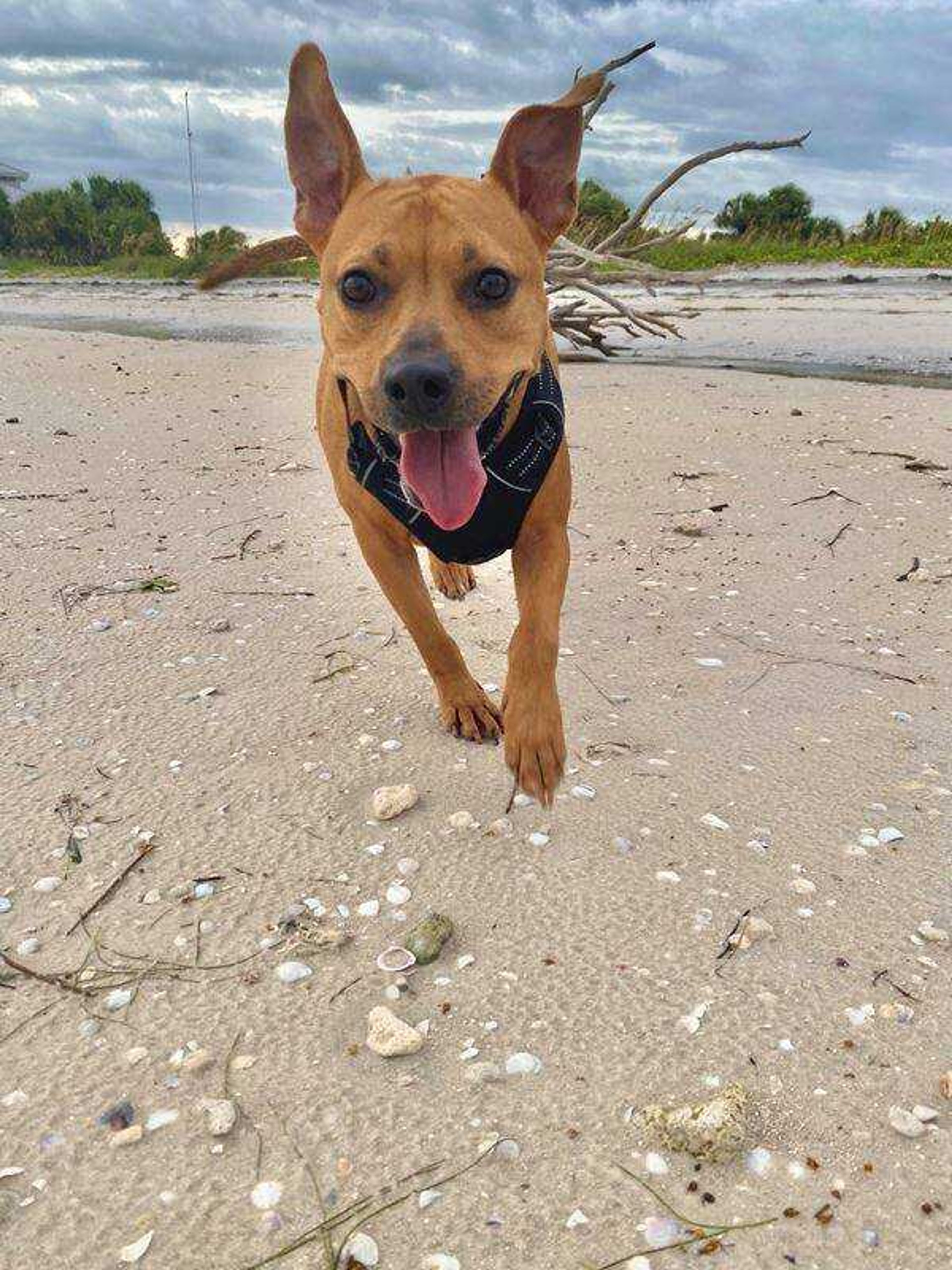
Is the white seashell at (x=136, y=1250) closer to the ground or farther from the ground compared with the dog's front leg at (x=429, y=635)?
closer to the ground

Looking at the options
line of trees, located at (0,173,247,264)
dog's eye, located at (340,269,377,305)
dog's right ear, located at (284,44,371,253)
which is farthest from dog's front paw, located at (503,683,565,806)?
line of trees, located at (0,173,247,264)

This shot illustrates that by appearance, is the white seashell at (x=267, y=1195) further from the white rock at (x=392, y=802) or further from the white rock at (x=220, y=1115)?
the white rock at (x=392, y=802)

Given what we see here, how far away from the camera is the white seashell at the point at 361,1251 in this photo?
1.63 m

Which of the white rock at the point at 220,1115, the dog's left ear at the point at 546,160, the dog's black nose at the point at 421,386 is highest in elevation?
the dog's left ear at the point at 546,160

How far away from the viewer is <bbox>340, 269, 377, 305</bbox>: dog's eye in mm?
2986

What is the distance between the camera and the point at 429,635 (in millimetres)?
3346

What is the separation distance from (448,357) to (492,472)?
430 millimetres

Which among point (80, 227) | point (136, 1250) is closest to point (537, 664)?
point (136, 1250)

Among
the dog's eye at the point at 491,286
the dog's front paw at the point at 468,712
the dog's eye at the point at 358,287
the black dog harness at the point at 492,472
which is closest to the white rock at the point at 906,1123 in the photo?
the dog's front paw at the point at 468,712

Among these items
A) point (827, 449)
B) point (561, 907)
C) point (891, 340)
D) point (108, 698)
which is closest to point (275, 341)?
point (891, 340)

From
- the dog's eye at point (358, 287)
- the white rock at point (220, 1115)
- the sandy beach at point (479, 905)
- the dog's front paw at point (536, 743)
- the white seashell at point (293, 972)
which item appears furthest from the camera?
the dog's eye at point (358, 287)

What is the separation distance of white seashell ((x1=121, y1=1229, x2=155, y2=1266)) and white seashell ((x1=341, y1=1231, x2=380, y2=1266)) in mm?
304

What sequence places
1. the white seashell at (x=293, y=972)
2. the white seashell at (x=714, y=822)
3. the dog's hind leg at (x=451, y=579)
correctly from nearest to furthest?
1. the white seashell at (x=293, y=972)
2. the white seashell at (x=714, y=822)
3. the dog's hind leg at (x=451, y=579)

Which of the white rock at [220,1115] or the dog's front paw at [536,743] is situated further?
the dog's front paw at [536,743]
